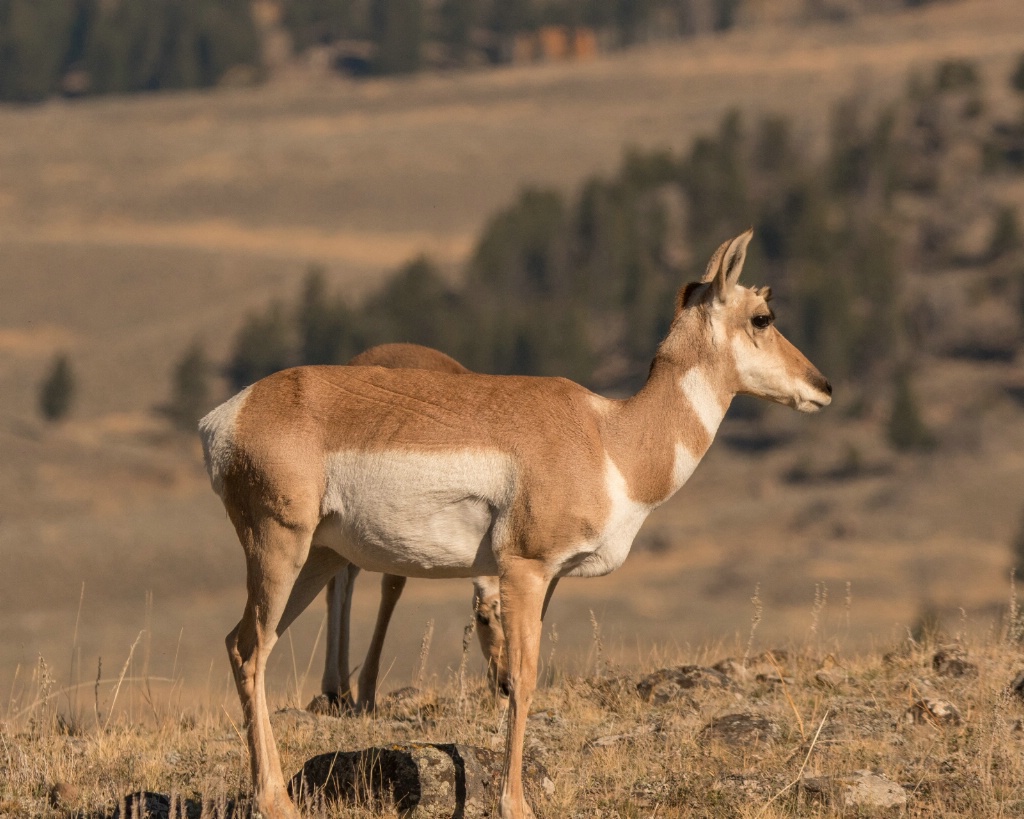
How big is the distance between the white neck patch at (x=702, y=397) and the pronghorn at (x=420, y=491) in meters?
0.47

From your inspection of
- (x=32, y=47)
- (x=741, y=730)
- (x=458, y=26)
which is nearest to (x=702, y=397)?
(x=741, y=730)

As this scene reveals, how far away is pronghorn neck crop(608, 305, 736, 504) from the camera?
7.34 m

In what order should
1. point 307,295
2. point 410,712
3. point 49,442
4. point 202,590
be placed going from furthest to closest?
point 307,295, point 49,442, point 202,590, point 410,712

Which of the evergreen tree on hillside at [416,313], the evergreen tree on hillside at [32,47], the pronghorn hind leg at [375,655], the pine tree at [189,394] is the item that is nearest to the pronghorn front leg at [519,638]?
the pronghorn hind leg at [375,655]

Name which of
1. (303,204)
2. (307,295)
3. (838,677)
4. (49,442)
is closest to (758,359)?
(838,677)

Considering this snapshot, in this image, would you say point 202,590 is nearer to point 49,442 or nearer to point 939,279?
point 49,442

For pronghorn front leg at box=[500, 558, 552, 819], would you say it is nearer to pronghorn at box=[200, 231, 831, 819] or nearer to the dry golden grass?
pronghorn at box=[200, 231, 831, 819]

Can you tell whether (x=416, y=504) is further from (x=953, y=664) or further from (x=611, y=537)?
(x=953, y=664)

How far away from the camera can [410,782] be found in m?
7.15

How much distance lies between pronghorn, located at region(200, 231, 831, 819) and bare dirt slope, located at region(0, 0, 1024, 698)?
268 centimetres

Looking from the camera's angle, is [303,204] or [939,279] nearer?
[939,279]

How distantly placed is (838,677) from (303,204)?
310 feet

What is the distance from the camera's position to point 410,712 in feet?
31.0

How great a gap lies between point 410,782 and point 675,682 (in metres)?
2.69
